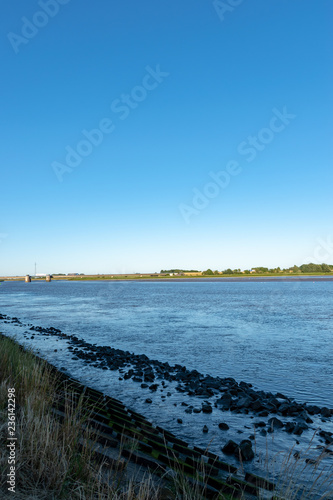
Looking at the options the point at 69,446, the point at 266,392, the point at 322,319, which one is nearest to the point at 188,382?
the point at 266,392

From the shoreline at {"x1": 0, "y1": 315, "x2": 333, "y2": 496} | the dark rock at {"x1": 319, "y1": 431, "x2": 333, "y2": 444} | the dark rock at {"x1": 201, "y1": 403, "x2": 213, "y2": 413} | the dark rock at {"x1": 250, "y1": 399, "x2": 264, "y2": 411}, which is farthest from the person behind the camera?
the dark rock at {"x1": 250, "y1": 399, "x2": 264, "y2": 411}

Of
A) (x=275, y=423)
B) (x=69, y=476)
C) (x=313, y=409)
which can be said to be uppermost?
(x=69, y=476)

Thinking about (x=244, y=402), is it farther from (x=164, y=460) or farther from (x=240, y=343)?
(x=240, y=343)

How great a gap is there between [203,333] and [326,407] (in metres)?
18.4

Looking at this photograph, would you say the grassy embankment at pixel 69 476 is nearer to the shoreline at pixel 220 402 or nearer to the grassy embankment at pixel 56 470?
the grassy embankment at pixel 56 470

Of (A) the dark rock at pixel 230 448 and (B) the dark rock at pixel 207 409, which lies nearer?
(A) the dark rock at pixel 230 448

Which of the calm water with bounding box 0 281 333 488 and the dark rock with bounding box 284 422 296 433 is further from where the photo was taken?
the dark rock with bounding box 284 422 296 433

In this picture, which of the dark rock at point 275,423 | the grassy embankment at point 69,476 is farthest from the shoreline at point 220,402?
the grassy embankment at point 69,476


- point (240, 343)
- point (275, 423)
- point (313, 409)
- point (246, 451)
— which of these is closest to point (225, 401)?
point (275, 423)

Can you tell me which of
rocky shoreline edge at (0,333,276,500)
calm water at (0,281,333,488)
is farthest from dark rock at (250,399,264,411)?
rocky shoreline edge at (0,333,276,500)

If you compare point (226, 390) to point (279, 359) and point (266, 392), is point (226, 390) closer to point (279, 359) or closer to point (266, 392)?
point (266, 392)

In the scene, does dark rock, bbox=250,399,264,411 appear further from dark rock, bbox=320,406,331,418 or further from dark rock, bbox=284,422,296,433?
dark rock, bbox=320,406,331,418

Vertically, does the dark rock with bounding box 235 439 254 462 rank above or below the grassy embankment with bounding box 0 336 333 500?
below

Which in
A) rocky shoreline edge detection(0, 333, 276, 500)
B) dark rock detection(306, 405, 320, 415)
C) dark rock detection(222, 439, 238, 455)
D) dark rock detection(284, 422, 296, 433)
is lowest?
dark rock detection(306, 405, 320, 415)
